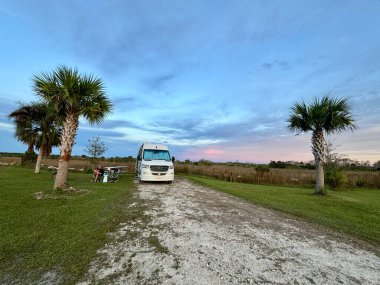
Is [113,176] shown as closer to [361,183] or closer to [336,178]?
[336,178]

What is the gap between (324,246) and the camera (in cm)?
484

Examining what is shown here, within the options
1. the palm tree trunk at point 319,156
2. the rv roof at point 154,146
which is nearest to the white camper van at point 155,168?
the rv roof at point 154,146

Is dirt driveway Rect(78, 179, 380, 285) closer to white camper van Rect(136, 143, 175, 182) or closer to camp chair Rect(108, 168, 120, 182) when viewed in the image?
white camper van Rect(136, 143, 175, 182)

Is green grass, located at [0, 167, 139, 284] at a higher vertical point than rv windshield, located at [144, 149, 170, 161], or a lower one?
lower

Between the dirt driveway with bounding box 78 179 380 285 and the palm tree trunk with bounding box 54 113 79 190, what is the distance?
5.63 m

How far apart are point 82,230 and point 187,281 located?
3096mm

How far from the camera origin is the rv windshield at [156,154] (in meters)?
15.0

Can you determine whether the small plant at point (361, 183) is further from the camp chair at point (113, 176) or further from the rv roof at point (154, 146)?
the camp chair at point (113, 176)

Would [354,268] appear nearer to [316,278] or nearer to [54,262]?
[316,278]

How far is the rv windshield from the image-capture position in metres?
15.0

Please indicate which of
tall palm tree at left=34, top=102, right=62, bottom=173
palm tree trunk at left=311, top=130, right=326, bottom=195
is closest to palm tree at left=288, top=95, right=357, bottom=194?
palm tree trunk at left=311, top=130, right=326, bottom=195

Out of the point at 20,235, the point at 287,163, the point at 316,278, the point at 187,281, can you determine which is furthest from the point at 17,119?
the point at 287,163

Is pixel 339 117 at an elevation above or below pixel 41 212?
above

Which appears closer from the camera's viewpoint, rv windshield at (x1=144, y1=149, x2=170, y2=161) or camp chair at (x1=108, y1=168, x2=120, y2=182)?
rv windshield at (x1=144, y1=149, x2=170, y2=161)
